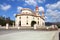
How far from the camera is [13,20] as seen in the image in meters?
5.37

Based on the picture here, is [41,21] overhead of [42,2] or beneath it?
beneath

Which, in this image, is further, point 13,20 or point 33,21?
point 33,21

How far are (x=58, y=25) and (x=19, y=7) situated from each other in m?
1.55

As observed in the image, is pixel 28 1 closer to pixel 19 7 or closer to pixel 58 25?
pixel 19 7

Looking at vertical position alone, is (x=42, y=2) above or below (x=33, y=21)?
above

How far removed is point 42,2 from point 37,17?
549 millimetres

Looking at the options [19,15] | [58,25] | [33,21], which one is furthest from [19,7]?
[58,25]

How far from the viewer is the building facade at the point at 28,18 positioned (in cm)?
541

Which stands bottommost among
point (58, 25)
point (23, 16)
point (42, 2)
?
point (58, 25)

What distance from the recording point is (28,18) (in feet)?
18.4

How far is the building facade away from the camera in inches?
213

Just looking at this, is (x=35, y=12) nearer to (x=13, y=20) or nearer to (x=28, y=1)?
(x=28, y=1)

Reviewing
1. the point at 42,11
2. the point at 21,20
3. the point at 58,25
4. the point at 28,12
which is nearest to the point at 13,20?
the point at 21,20

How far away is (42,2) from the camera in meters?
5.37
